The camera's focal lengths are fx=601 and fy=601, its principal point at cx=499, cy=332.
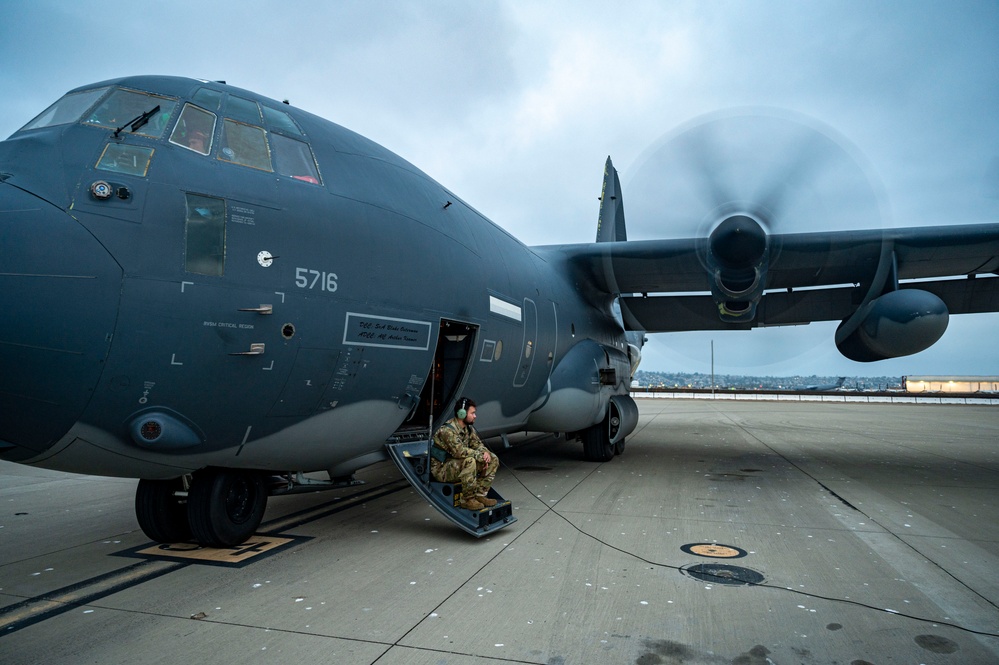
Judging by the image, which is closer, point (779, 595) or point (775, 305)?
point (779, 595)

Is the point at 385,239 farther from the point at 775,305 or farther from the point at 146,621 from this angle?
the point at 775,305

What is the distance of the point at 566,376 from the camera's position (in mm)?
10055

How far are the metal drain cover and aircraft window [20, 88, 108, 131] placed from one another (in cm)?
593

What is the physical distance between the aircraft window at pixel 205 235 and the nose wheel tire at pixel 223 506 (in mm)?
1800

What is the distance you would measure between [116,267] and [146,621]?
2294 mm

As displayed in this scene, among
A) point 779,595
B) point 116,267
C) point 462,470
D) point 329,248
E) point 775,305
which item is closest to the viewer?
point 116,267

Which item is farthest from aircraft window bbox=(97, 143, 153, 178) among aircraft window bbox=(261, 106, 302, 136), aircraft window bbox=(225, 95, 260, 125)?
aircraft window bbox=(261, 106, 302, 136)

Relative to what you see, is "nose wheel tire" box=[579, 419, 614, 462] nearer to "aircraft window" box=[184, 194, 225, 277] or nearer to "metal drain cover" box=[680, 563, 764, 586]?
"metal drain cover" box=[680, 563, 764, 586]

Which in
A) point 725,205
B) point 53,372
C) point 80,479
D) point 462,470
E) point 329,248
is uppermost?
point 725,205

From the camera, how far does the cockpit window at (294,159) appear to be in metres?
5.13

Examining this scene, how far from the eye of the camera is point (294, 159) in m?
5.26

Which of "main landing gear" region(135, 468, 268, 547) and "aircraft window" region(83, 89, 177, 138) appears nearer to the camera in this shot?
"aircraft window" region(83, 89, 177, 138)

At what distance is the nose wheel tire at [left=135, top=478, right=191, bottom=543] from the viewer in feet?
17.7

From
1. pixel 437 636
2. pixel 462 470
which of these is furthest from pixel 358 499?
pixel 437 636
